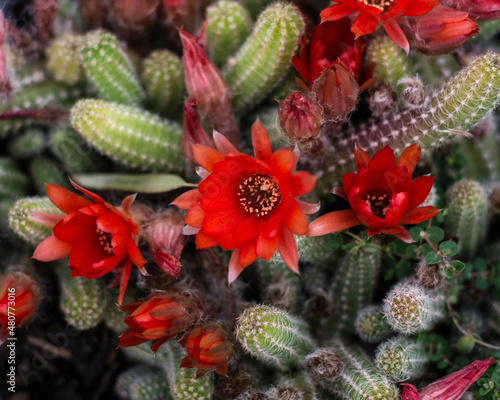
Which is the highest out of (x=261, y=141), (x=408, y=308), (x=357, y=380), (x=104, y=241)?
(x=261, y=141)

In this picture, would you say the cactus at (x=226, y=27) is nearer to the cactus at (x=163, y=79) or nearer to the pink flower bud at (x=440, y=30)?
the cactus at (x=163, y=79)

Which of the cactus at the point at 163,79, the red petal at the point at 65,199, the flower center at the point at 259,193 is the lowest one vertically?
the flower center at the point at 259,193

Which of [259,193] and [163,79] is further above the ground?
[163,79]

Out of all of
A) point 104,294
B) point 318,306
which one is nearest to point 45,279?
point 104,294

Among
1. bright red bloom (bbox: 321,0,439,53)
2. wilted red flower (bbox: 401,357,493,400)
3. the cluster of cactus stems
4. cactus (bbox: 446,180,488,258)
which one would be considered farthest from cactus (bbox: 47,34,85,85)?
wilted red flower (bbox: 401,357,493,400)

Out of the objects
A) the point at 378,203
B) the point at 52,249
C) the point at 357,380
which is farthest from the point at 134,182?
the point at 357,380

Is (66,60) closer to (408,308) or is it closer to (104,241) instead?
(104,241)

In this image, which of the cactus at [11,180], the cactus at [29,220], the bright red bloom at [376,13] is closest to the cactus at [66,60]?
the cactus at [11,180]
